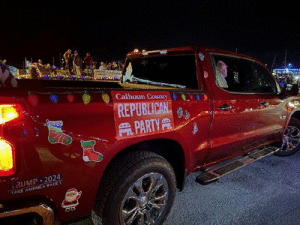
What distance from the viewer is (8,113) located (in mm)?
1464

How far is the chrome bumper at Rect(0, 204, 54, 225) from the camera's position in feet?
4.86

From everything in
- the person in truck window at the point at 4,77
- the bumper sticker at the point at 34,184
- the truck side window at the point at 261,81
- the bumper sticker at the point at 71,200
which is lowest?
the bumper sticker at the point at 71,200

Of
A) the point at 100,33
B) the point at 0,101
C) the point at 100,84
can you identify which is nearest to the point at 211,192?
the point at 100,84

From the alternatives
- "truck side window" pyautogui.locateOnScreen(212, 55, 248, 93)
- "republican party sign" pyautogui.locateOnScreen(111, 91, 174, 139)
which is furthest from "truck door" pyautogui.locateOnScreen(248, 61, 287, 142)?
"republican party sign" pyautogui.locateOnScreen(111, 91, 174, 139)

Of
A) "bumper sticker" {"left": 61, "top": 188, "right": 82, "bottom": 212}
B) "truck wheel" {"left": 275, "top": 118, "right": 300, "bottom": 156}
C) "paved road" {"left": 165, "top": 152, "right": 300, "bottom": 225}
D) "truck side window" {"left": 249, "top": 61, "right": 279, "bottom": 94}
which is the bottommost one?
"paved road" {"left": 165, "top": 152, "right": 300, "bottom": 225}

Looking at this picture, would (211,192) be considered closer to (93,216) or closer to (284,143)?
(93,216)

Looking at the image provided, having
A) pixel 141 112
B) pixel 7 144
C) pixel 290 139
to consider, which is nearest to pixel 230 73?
pixel 141 112

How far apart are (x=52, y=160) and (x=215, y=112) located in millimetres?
1832

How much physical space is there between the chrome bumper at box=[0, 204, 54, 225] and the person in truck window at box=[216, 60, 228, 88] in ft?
7.17

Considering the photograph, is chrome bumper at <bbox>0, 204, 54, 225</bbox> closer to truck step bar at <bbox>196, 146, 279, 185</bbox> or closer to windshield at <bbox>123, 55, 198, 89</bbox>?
truck step bar at <bbox>196, 146, 279, 185</bbox>

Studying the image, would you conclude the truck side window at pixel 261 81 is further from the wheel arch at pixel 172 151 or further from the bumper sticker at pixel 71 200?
the bumper sticker at pixel 71 200

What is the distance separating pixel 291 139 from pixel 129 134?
12.9 ft

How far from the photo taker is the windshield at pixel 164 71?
291 centimetres

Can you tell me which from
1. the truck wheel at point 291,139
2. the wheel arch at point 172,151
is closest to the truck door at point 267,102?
the truck wheel at point 291,139
